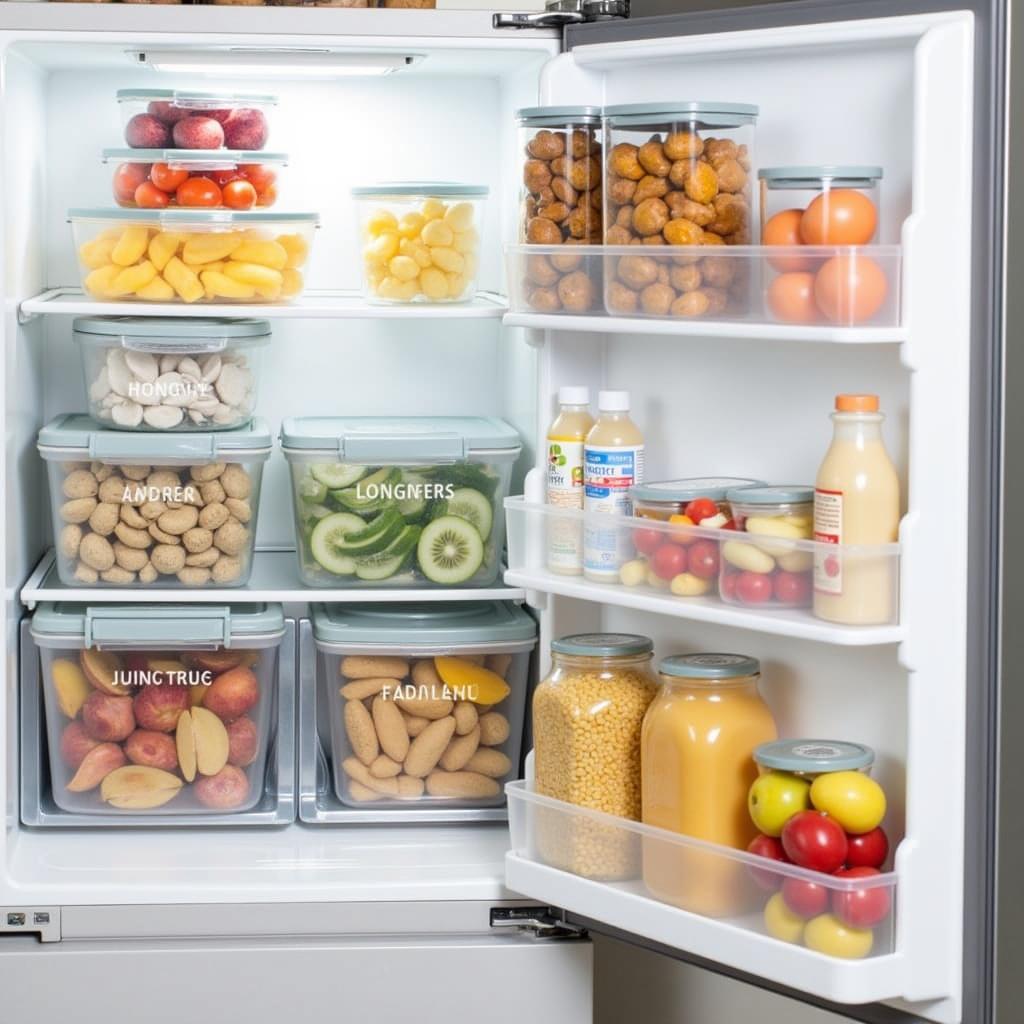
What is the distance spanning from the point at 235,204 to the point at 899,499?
89 centimetres

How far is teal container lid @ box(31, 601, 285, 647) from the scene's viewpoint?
1.94 m

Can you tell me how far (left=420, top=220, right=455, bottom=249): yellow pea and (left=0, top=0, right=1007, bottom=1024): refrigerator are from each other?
0.08m

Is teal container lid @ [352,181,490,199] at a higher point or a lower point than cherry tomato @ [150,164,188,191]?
lower

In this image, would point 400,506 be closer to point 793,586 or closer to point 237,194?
point 237,194

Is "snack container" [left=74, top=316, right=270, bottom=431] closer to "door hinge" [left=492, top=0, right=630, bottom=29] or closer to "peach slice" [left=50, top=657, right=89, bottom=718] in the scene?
"peach slice" [left=50, top=657, right=89, bottom=718]

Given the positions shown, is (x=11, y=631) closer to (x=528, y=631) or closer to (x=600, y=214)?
(x=528, y=631)

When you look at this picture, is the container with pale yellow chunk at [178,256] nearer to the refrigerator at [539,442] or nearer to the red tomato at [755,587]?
the refrigerator at [539,442]

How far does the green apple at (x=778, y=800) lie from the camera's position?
150 cm

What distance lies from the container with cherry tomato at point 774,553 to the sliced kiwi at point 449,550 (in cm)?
54

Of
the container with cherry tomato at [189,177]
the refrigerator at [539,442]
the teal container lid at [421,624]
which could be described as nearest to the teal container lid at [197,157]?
the container with cherry tomato at [189,177]

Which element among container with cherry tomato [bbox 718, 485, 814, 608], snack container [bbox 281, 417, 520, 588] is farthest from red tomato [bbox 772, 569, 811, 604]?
snack container [bbox 281, 417, 520, 588]

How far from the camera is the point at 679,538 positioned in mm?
1576

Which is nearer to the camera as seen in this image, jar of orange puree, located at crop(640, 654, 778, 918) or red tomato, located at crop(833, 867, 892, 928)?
red tomato, located at crop(833, 867, 892, 928)

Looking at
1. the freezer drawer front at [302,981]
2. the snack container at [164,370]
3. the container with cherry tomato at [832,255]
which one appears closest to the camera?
the container with cherry tomato at [832,255]
